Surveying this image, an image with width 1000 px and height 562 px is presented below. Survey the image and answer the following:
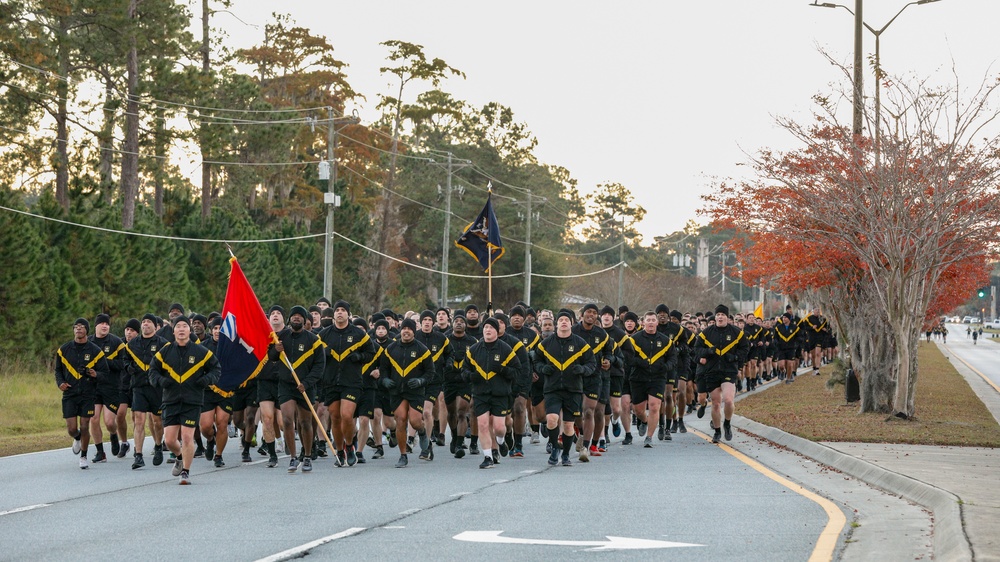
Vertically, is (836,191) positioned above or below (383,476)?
above

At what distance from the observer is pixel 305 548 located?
943 cm

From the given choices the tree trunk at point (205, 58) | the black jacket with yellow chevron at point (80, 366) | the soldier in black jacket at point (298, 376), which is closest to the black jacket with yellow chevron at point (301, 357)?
the soldier in black jacket at point (298, 376)

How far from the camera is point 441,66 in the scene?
71188 mm

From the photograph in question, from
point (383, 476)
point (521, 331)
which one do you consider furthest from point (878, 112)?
point (383, 476)

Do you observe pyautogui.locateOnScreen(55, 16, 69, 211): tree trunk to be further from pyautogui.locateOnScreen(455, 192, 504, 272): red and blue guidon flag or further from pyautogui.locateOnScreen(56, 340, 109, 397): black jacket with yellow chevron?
pyautogui.locateOnScreen(56, 340, 109, 397): black jacket with yellow chevron

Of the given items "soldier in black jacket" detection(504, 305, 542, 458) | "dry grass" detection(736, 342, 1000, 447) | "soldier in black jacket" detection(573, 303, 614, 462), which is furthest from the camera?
"dry grass" detection(736, 342, 1000, 447)

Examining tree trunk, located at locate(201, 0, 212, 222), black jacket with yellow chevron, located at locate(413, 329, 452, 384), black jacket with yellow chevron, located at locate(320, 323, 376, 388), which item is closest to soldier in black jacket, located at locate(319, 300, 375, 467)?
black jacket with yellow chevron, located at locate(320, 323, 376, 388)

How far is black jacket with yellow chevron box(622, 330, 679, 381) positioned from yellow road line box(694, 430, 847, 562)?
2.83m

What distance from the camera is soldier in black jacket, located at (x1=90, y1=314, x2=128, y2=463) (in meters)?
17.4

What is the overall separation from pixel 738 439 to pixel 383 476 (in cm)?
744

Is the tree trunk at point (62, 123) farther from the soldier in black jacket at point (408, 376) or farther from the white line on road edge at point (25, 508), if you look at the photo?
the white line on road edge at point (25, 508)

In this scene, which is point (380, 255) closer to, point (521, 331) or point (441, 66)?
point (441, 66)

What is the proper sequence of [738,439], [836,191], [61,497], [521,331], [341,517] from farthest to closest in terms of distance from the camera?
[836,191] < [738,439] < [521,331] < [61,497] < [341,517]

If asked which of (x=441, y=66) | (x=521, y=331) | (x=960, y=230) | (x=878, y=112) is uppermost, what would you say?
(x=441, y=66)
